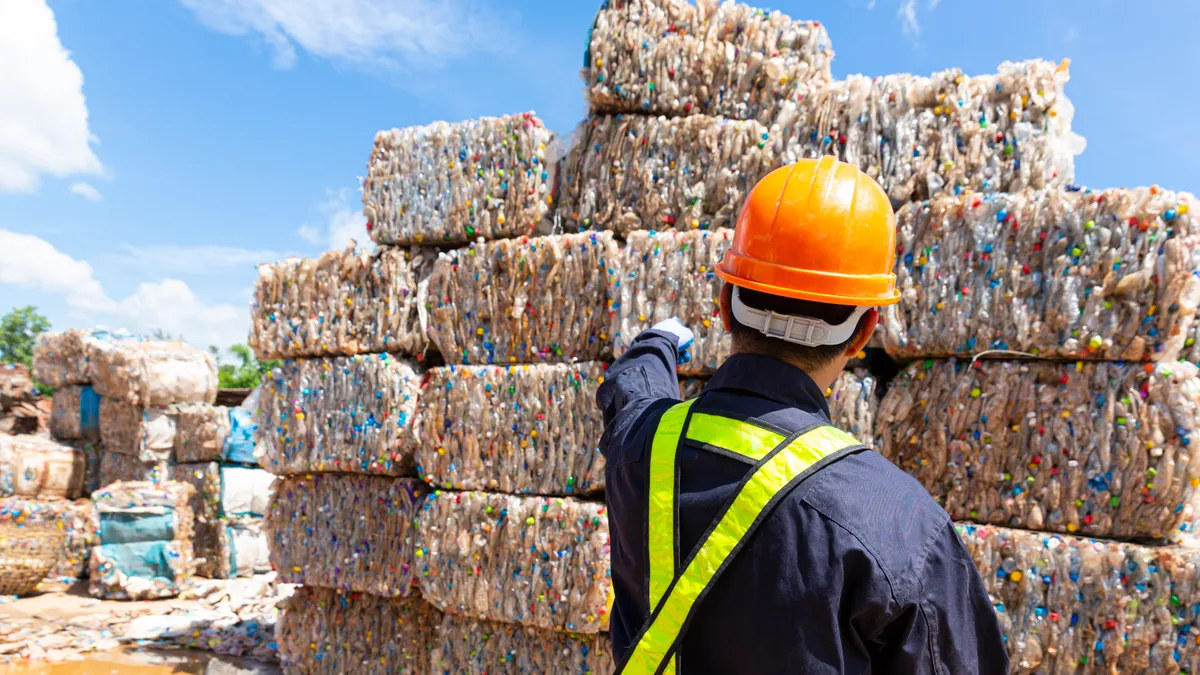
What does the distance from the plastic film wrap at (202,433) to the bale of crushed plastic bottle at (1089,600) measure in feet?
25.4

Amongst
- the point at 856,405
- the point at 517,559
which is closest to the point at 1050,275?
the point at 856,405

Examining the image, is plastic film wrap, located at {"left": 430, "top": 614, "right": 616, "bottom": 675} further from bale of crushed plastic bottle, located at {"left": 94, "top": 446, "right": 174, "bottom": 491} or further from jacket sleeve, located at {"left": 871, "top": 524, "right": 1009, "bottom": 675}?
bale of crushed plastic bottle, located at {"left": 94, "top": 446, "right": 174, "bottom": 491}

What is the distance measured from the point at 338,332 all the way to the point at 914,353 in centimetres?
260

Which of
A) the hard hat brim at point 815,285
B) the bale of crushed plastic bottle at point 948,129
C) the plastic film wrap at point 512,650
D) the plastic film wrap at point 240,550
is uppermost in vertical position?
the bale of crushed plastic bottle at point 948,129

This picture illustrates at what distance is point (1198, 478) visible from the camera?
2.38m

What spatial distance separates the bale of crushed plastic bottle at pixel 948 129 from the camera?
8.85ft

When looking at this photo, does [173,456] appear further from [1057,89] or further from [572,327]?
[1057,89]

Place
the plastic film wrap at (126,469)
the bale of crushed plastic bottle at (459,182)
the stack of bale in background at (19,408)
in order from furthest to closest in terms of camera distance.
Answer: the stack of bale in background at (19,408) → the plastic film wrap at (126,469) → the bale of crushed plastic bottle at (459,182)

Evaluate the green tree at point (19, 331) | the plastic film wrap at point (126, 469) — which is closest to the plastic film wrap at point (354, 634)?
the plastic film wrap at point (126, 469)

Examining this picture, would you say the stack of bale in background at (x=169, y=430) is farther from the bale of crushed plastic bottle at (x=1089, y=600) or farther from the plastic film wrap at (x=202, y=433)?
the bale of crushed plastic bottle at (x=1089, y=600)

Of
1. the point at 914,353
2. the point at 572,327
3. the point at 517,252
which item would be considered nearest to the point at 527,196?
the point at 517,252

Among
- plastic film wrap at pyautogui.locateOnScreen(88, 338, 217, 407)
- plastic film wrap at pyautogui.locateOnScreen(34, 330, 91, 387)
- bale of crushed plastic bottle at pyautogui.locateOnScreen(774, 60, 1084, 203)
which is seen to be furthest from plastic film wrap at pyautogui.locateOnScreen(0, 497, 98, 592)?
bale of crushed plastic bottle at pyautogui.locateOnScreen(774, 60, 1084, 203)

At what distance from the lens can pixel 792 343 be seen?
144cm

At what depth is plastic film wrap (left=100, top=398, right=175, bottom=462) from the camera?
871cm
